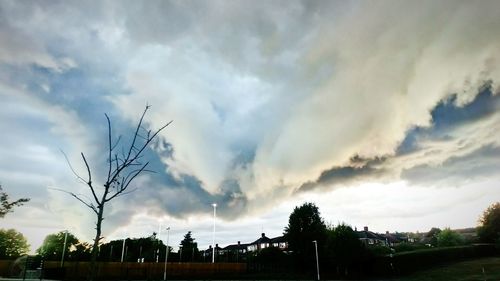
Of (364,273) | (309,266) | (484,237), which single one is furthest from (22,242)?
(484,237)

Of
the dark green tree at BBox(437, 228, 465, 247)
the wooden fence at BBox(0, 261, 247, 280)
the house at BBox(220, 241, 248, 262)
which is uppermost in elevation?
the dark green tree at BBox(437, 228, 465, 247)

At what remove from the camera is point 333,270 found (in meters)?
69.9

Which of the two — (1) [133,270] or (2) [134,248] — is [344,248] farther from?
(2) [134,248]

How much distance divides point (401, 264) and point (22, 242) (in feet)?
413

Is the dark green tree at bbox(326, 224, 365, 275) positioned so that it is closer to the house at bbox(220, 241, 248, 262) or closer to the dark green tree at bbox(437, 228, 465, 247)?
the house at bbox(220, 241, 248, 262)

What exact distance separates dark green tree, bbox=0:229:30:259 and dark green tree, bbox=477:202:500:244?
454ft

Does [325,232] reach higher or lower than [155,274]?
higher

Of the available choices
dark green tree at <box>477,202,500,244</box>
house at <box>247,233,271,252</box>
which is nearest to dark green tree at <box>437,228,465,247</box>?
dark green tree at <box>477,202,500,244</box>

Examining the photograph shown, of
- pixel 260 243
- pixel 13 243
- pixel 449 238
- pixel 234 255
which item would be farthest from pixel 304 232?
pixel 13 243

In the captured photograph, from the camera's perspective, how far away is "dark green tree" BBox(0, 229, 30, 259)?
366 feet

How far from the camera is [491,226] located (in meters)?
79.6

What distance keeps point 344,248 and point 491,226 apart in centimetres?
4211

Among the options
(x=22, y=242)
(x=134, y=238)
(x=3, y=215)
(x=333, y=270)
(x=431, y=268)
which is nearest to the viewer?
(x=3, y=215)

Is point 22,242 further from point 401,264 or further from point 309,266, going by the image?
point 401,264
